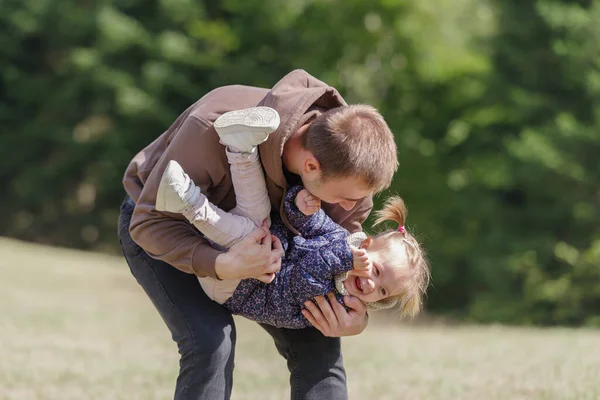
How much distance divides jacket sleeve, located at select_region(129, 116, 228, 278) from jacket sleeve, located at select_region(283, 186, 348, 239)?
273 mm

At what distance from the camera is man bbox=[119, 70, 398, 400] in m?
3.00

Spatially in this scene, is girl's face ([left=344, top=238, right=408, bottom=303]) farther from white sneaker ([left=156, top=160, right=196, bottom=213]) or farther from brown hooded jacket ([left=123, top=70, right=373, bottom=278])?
white sneaker ([left=156, top=160, right=196, bottom=213])

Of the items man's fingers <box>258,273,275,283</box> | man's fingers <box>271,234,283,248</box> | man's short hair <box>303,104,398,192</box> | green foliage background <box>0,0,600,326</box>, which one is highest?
man's short hair <box>303,104,398,192</box>

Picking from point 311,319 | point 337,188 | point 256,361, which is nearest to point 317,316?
point 311,319

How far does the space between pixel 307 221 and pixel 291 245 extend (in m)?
0.13

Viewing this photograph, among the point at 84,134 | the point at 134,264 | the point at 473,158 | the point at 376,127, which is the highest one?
the point at 376,127

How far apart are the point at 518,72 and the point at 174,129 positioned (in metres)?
15.3

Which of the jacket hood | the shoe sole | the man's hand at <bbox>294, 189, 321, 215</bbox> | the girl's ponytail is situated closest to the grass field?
the girl's ponytail

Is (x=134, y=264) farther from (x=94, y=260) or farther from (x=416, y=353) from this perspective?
(x=94, y=260)

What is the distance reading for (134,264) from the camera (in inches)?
139

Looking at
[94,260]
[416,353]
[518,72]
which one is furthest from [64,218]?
[416,353]

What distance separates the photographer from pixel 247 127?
2885 millimetres

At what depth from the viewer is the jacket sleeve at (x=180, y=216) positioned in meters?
3.08

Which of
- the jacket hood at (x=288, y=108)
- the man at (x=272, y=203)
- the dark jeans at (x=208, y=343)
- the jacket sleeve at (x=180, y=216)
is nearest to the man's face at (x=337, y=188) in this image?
the man at (x=272, y=203)
